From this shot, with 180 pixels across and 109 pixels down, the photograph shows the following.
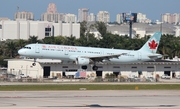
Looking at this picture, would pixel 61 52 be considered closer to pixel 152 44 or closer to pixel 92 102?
pixel 152 44

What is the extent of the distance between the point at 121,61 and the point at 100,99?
150 ft

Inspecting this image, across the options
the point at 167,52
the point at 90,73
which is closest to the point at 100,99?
the point at 90,73

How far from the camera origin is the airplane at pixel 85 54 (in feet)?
281

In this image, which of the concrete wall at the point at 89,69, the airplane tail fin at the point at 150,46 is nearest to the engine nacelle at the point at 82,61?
the airplane tail fin at the point at 150,46

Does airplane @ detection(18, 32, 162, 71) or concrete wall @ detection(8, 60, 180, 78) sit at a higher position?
airplane @ detection(18, 32, 162, 71)

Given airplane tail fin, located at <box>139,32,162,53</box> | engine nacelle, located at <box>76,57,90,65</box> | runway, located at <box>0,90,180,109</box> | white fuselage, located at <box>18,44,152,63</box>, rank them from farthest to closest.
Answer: airplane tail fin, located at <box>139,32,162,53</box> < engine nacelle, located at <box>76,57,90,65</box> < white fuselage, located at <box>18,44,152,63</box> < runway, located at <box>0,90,180,109</box>

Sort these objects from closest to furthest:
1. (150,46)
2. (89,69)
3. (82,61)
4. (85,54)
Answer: (82,61) → (85,54) → (150,46) → (89,69)

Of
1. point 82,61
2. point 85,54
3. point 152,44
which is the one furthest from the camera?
point 152,44

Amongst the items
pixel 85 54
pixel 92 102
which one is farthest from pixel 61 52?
pixel 92 102

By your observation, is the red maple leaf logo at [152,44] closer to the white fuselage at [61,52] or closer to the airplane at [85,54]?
the airplane at [85,54]

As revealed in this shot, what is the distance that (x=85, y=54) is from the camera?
9094cm

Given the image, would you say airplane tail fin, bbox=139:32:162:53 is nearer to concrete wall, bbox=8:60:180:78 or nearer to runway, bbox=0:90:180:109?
concrete wall, bbox=8:60:180:78

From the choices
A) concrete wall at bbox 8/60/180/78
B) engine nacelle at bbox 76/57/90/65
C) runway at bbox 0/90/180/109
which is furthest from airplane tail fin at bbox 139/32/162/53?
runway at bbox 0/90/180/109

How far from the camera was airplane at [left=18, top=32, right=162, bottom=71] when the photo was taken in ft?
281
